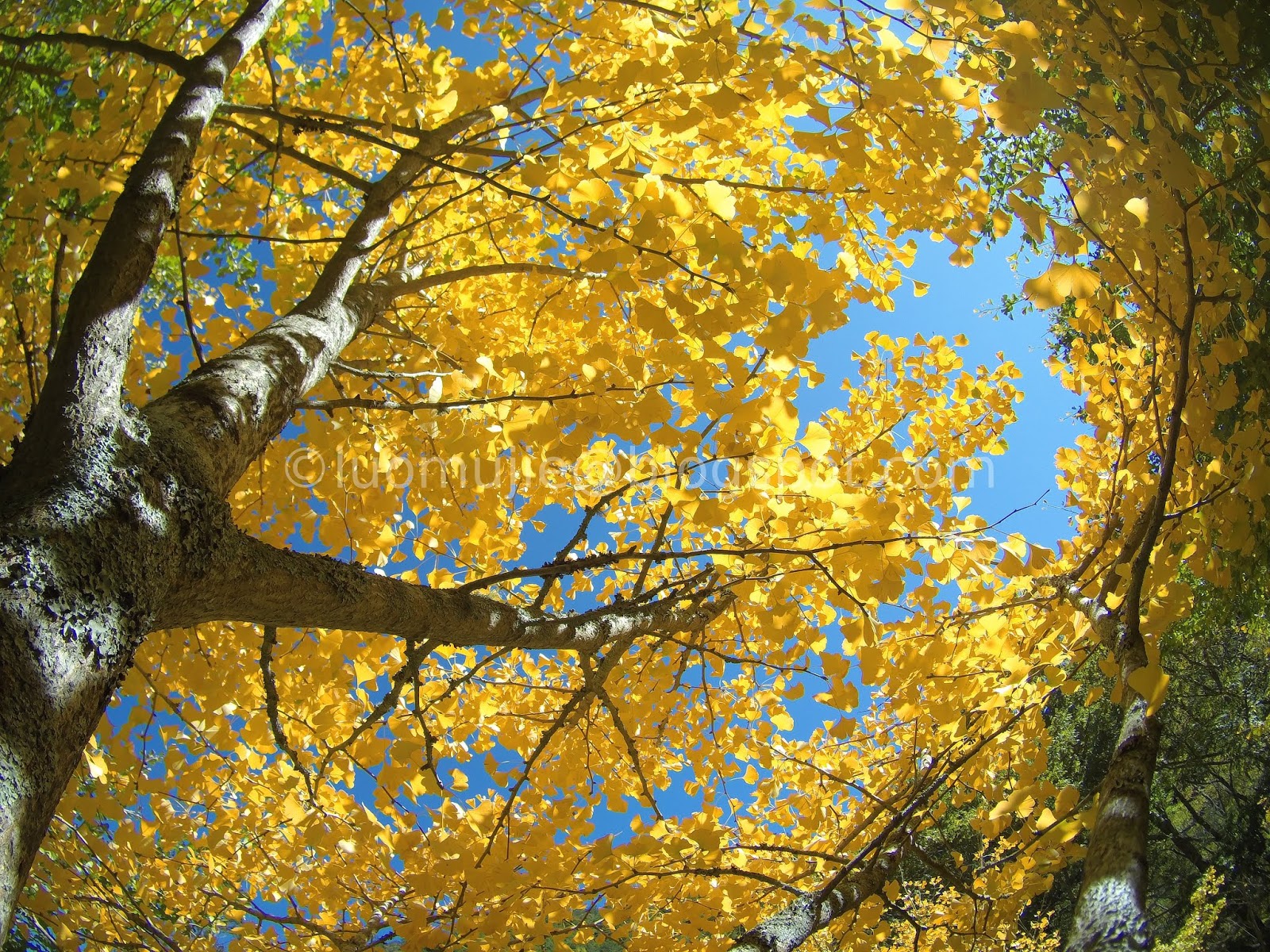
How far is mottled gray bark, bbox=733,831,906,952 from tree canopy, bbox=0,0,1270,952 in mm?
16

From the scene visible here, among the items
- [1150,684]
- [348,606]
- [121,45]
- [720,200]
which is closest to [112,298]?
[348,606]

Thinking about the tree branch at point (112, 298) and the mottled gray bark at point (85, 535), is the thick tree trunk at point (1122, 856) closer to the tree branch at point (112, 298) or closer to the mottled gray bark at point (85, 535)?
the mottled gray bark at point (85, 535)

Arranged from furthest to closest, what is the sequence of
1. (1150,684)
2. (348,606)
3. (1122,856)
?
(348,606)
(1150,684)
(1122,856)

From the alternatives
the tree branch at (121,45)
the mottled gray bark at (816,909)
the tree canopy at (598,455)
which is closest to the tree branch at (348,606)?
the tree canopy at (598,455)

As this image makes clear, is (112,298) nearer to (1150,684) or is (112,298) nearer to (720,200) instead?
(720,200)

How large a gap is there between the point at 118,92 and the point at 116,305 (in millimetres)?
1278

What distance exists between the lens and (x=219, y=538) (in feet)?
3.90

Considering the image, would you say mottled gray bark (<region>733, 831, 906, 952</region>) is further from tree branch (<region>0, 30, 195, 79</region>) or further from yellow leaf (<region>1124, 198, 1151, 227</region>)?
tree branch (<region>0, 30, 195, 79</region>)

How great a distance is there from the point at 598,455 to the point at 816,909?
1.38 m

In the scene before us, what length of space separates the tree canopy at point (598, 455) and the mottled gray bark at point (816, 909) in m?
0.02

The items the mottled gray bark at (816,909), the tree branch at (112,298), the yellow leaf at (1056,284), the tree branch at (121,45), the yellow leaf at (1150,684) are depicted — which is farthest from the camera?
the mottled gray bark at (816,909)

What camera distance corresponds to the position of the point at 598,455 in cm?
216

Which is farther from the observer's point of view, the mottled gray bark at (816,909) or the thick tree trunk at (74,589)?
the mottled gray bark at (816,909)

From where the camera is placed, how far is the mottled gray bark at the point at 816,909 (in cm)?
183
